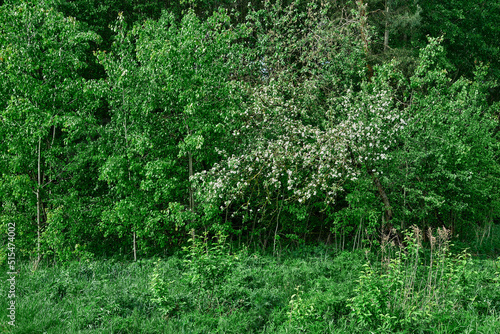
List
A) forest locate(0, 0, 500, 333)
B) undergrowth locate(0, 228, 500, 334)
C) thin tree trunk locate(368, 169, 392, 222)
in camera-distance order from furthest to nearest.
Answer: thin tree trunk locate(368, 169, 392, 222) → forest locate(0, 0, 500, 333) → undergrowth locate(0, 228, 500, 334)

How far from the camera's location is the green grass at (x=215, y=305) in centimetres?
400

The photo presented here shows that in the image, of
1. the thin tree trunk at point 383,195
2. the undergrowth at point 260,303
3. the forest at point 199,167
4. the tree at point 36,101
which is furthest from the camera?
the thin tree trunk at point 383,195

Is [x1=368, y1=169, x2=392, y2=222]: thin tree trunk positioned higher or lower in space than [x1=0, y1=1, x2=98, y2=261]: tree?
lower

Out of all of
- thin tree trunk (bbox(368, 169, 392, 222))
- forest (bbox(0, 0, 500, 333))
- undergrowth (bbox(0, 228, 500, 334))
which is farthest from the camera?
thin tree trunk (bbox(368, 169, 392, 222))

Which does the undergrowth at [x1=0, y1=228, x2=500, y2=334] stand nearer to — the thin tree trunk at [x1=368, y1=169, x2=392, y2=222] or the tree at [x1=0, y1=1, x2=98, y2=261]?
the thin tree trunk at [x1=368, y1=169, x2=392, y2=222]

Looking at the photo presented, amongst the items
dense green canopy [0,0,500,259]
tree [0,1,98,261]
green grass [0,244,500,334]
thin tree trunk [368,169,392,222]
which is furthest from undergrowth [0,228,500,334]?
tree [0,1,98,261]

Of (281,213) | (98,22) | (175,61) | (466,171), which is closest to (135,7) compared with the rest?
(98,22)

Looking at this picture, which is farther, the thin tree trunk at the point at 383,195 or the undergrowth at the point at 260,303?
the thin tree trunk at the point at 383,195

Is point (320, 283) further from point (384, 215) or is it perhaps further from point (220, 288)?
point (384, 215)

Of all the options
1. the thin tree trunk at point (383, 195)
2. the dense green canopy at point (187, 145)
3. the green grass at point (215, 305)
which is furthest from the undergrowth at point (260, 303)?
the thin tree trunk at point (383, 195)

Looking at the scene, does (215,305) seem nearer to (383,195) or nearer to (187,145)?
(187,145)

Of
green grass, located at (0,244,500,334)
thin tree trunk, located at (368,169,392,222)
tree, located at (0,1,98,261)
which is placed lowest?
green grass, located at (0,244,500,334)

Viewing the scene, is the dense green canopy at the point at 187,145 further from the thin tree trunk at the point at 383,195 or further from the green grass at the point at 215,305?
the green grass at the point at 215,305

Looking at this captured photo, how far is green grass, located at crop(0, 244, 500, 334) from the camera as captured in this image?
158 inches
